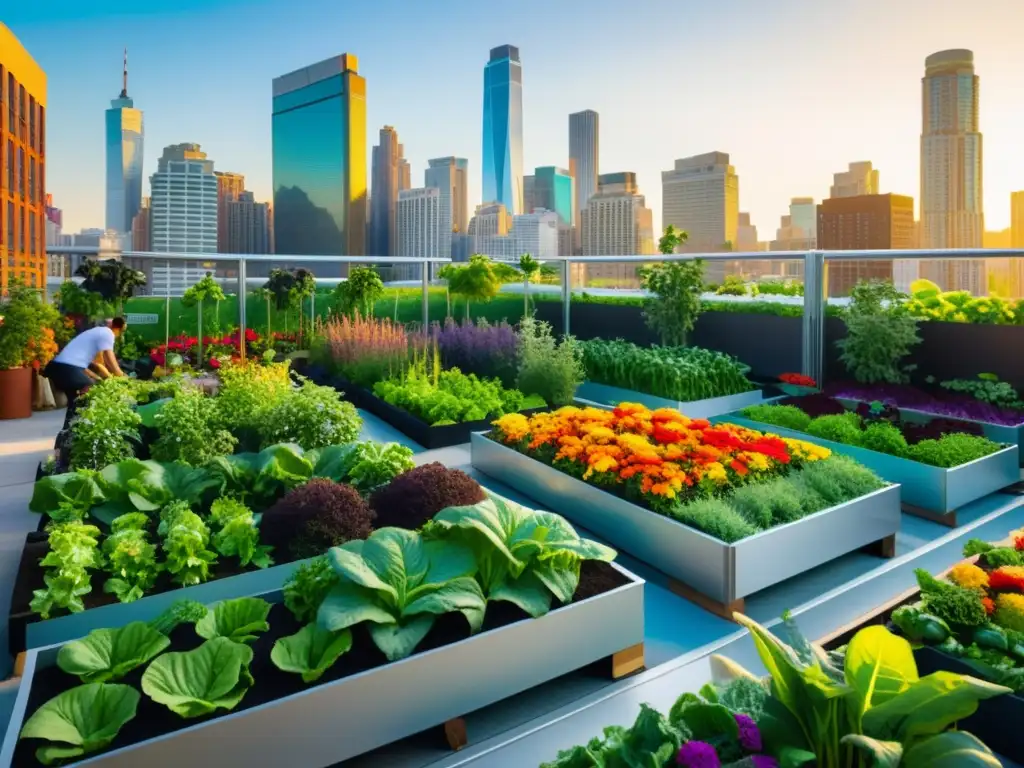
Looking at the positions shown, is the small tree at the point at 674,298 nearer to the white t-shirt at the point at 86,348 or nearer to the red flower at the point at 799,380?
the red flower at the point at 799,380

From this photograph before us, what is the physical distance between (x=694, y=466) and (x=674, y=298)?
15.9 feet

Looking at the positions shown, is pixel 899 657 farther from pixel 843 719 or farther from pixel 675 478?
pixel 675 478

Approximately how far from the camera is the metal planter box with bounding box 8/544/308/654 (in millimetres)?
2611

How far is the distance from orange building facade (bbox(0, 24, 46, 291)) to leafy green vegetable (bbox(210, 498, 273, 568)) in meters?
28.1

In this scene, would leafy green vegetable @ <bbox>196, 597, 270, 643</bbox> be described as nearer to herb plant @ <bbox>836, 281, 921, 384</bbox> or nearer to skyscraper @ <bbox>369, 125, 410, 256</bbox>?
herb plant @ <bbox>836, 281, 921, 384</bbox>

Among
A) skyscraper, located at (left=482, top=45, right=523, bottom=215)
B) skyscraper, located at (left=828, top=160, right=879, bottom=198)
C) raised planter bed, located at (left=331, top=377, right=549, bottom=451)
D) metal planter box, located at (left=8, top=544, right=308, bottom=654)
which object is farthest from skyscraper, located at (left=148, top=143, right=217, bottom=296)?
skyscraper, located at (left=482, top=45, right=523, bottom=215)

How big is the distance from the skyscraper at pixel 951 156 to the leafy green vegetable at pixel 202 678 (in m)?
34.1

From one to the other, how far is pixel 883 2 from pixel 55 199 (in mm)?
44269

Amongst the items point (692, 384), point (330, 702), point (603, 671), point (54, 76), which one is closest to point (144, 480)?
point (330, 702)

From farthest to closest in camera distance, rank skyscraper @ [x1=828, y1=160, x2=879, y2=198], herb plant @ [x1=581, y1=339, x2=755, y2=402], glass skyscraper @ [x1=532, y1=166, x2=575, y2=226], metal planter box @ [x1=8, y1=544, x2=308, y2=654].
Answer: glass skyscraper @ [x1=532, y1=166, x2=575, y2=226], skyscraper @ [x1=828, y1=160, x2=879, y2=198], herb plant @ [x1=581, y1=339, x2=755, y2=402], metal planter box @ [x1=8, y1=544, x2=308, y2=654]

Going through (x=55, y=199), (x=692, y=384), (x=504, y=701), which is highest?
(x=55, y=199)

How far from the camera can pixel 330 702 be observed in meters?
2.10

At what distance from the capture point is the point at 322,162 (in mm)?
64750

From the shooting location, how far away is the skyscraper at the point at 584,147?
8006cm
